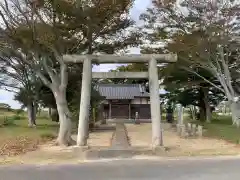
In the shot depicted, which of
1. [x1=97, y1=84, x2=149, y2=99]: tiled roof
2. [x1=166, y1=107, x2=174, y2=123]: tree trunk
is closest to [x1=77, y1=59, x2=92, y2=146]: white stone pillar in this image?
[x1=166, y1=107, x2=174, y2=123]: tree trunk

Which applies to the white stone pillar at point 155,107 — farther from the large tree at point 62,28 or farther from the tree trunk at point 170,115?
the tree trunk at point 170,115

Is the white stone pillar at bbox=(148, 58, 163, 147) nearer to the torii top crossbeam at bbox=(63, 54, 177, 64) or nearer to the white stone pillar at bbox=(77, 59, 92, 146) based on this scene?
the torii top crossbeam at bbox=(63, 54, 177, 64)

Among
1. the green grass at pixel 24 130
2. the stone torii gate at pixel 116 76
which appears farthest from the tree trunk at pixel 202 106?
the stone torii gate at pixel 116 76

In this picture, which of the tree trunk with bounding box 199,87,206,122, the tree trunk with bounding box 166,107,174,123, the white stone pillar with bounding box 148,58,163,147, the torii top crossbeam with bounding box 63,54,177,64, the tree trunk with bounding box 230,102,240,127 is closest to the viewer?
the white stone pillar with bounding box 148,58,163,147

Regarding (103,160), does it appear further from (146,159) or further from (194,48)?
(194,48)

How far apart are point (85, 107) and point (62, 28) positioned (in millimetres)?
4501

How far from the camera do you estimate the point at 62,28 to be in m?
17.1

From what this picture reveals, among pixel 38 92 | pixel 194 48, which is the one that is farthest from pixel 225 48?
pixel 38 92

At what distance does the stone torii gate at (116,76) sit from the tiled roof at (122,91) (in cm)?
3414

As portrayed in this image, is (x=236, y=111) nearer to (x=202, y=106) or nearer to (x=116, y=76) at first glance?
(x=202, y=106)

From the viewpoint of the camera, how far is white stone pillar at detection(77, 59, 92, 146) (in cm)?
1452

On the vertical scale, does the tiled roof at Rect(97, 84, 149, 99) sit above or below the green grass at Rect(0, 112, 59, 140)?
above

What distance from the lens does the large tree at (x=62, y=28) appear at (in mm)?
15867

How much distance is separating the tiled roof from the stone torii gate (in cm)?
3414
